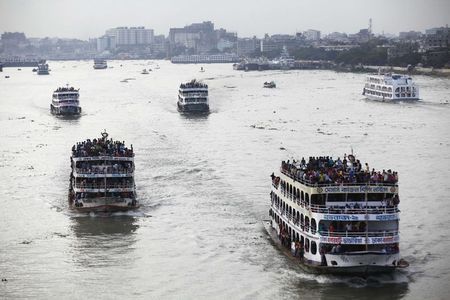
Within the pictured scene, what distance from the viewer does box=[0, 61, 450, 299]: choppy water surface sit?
2578 centimetres

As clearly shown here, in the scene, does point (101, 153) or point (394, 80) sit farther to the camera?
point (394, 80)

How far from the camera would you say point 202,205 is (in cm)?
3662

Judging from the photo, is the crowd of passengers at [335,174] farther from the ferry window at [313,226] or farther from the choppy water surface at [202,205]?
the choppy water surface at [202,205]

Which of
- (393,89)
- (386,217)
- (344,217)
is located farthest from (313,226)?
(393,89)

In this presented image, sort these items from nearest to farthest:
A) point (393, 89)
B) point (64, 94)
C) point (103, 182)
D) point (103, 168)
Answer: point (103, 168), point (103, 182), point (64, 94), point (393, 89)

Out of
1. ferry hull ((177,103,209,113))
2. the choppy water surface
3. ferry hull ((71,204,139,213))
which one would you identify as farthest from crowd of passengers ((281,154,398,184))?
ferry hull ((177,103,209,113))

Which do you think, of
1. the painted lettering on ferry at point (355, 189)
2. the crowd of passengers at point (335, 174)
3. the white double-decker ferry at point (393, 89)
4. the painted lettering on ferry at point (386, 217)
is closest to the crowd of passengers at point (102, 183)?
the crowd of passengers at point (335, 174)

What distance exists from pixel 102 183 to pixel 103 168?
649 mm

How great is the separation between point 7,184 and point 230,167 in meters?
12.0

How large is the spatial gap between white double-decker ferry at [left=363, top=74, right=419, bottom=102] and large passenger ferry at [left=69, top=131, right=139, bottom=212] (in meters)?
55.9

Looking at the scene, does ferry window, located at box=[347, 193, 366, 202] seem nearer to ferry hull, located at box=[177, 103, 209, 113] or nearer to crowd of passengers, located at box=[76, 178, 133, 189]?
crowd of passengers, located at box=[76, 178, 133, 189]

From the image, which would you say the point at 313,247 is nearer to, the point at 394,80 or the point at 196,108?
the point at 196,108

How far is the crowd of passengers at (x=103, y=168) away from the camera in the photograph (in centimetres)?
3503

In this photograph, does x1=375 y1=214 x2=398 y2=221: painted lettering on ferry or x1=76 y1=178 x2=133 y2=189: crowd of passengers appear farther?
x1=76 y1=178 x2=133 y2=189: crowd of passengers
